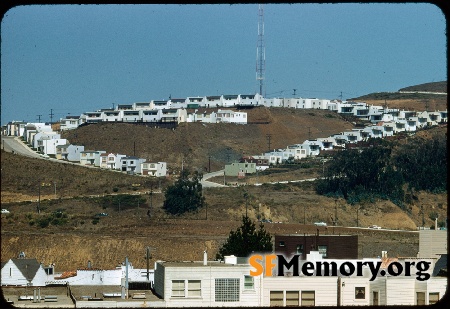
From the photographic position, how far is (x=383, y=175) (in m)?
55.3

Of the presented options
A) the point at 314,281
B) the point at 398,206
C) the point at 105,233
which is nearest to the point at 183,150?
the point at 398,206

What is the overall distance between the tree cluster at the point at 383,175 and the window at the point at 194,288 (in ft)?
146

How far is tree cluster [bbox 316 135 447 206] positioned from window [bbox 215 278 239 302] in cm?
4431

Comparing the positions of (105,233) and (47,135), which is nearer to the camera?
(105,233)

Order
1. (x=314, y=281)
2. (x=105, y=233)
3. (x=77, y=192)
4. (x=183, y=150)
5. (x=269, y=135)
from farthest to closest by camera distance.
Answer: (x=269, y=135)
(x=183, y=150)
(x=77, y=192)
(x=105, y=233)
(x=314, y=281)

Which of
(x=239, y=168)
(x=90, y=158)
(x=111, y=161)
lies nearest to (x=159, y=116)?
(x=90, y=158)

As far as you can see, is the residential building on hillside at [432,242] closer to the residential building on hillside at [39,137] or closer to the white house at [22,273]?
the white house at [22,273]

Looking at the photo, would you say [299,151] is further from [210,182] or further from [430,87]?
[430,87]

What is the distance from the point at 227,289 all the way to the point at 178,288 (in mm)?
398

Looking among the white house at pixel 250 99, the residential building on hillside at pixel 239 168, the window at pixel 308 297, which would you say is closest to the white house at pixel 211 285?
the window at pixel 308 297

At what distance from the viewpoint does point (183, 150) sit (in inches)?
2763

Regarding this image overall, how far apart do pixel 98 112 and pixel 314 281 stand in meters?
76.4

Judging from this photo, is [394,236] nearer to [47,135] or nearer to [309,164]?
[309,164]

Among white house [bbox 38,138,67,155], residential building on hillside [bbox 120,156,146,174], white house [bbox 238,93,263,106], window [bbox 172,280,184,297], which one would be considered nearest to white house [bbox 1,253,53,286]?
window [bbox 172,280,184,297]
